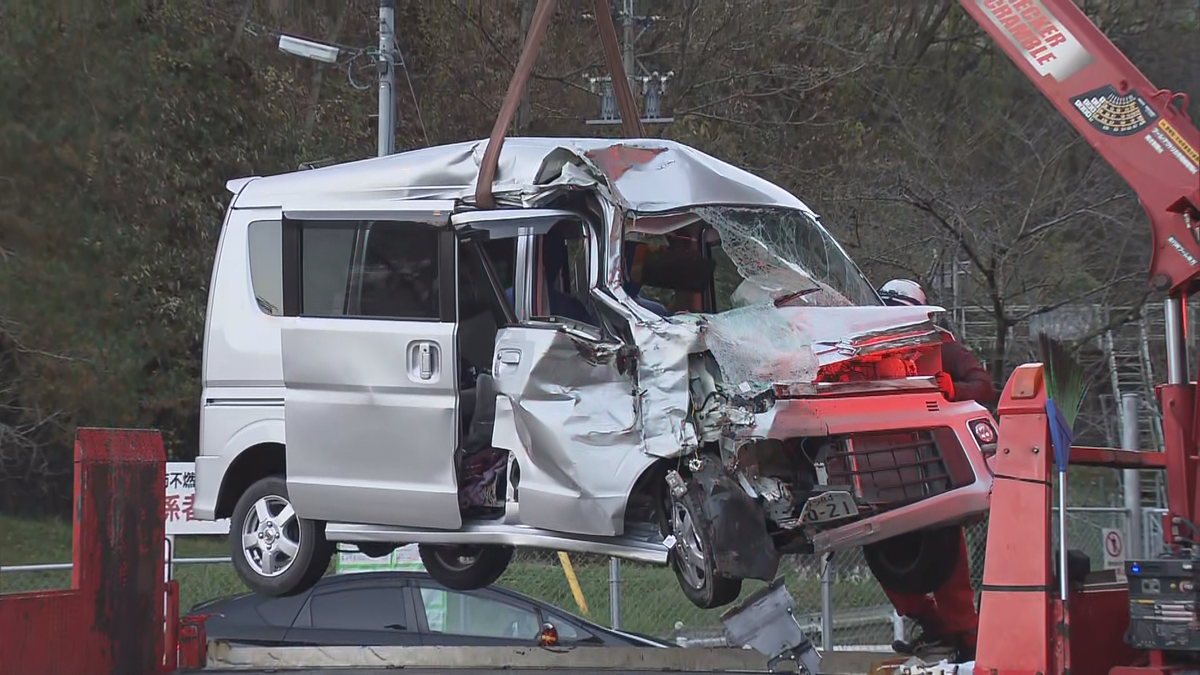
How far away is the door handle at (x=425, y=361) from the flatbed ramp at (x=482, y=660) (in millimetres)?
2111

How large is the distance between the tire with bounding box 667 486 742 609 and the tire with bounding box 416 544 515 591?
196 centimetres

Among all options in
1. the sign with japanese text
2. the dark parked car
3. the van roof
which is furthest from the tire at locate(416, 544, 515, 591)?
the sign with japanese text

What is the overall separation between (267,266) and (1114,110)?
514 cm

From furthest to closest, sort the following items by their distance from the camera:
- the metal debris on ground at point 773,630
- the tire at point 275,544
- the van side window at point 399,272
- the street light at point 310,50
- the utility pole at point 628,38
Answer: the utility pole at point 628,38, the street light at point 310,50, the tire at point 275,544, the van side window at point 399,272, the metal debris on ground at point 773,630

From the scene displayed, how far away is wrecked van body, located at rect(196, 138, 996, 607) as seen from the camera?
6.91m

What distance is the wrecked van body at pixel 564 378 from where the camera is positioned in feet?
22.7

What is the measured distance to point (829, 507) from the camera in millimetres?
6883

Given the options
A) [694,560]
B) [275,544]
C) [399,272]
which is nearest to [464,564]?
[275,544]

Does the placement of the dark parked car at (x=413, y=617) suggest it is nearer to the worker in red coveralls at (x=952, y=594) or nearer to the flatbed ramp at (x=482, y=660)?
the flatbed ramp at (x=482, y=660)

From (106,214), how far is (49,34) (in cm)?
266

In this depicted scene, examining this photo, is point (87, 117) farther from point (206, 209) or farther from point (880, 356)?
point (880, 356)

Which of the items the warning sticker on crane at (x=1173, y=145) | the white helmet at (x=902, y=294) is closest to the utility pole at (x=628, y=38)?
the white helmet at (x=902, y=294)

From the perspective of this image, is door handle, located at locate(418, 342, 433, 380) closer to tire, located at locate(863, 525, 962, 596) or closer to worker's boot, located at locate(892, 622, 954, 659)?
tire, located at locate(863, 525, 962, 596)

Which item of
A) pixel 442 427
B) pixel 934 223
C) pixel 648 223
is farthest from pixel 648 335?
pixel 934 223
